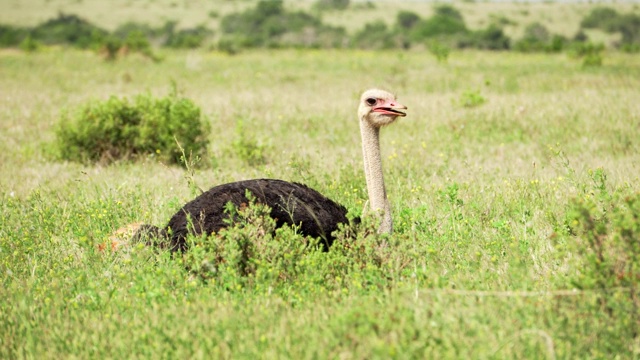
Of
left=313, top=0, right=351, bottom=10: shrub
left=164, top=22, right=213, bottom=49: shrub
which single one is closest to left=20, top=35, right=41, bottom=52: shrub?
left=164, top=22, right=213, bottom=49: shrub

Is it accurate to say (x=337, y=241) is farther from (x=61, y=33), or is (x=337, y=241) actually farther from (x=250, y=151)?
(x=61, y=33)

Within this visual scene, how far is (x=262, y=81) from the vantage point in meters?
18.8

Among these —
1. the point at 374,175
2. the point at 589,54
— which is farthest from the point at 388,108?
the point at 589,54

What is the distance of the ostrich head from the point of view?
15.1 feet

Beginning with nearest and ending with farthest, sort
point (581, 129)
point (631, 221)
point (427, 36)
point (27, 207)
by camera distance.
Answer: point (631, 221), point (27, 207), point (581, 129), point (427, 36)

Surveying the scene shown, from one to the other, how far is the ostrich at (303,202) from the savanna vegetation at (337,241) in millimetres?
140

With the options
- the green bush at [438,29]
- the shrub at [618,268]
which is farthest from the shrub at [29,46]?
the shrub at [618,268]

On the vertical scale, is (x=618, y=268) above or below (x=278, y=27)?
below

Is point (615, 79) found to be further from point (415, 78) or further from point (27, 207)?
point (27, 207)

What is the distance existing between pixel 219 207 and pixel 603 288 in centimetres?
243

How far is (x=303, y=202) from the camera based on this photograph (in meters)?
4.82

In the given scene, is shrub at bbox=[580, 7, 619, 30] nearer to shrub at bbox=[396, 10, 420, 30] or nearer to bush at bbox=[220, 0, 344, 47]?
shrub at bbox=[396, 10, 420, 30]

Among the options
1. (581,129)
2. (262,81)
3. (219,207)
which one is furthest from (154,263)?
(262,81)

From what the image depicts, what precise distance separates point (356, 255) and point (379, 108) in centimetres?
94
